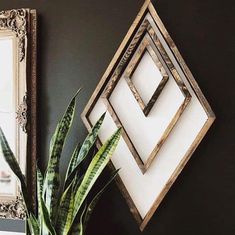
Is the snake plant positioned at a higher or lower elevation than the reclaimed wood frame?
lower

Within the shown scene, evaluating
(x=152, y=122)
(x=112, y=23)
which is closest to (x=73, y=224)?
(x=152, y=122)

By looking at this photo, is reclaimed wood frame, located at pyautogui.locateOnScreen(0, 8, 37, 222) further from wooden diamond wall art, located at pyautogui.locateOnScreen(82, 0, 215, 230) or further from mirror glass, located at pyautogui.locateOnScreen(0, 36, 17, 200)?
wooden diamond wall art, located at pyautogui.locateOnScreen(82, 0, 215, 230)

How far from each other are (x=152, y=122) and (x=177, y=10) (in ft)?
1.53

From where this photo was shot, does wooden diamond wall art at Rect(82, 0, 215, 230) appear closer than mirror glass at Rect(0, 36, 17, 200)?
Yes

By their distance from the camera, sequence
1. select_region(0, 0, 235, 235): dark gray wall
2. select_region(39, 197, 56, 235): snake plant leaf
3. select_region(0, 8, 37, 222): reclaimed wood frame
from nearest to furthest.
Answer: select_region(39, 197, 56, 235): snake plant leaf, select_region(0, 0, 235, 235): dark gray wall, select_region(0, 8, 37, 222): reclaimed wood frame

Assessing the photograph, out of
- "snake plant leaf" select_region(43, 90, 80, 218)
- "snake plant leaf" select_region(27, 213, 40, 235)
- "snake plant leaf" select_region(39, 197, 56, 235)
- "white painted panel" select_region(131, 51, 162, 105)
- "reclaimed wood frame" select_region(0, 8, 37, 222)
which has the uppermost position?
"reclaimed wood frame" select_region(0, 8, 37, 222)

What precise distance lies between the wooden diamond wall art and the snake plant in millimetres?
128

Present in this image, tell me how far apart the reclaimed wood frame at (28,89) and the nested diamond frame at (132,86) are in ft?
1.14

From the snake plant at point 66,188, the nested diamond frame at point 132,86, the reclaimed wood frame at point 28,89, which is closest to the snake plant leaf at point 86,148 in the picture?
the snake plant at point 66,188

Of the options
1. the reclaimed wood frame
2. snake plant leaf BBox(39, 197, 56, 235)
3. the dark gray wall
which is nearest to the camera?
snake plant leaf BBox(39, 197, 56, 235)

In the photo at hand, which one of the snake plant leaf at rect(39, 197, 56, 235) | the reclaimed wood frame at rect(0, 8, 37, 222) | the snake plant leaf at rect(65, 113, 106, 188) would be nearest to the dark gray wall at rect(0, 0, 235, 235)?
the reclaimed wood frame at rect(0, 8, 37, 222)

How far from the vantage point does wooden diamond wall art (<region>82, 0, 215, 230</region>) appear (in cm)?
160

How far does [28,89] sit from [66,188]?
518 millimetres

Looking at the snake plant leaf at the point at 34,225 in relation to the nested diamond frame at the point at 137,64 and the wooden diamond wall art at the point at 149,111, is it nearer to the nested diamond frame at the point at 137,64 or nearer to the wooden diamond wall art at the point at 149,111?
the wooden diamond wall art at the point at 149,111
